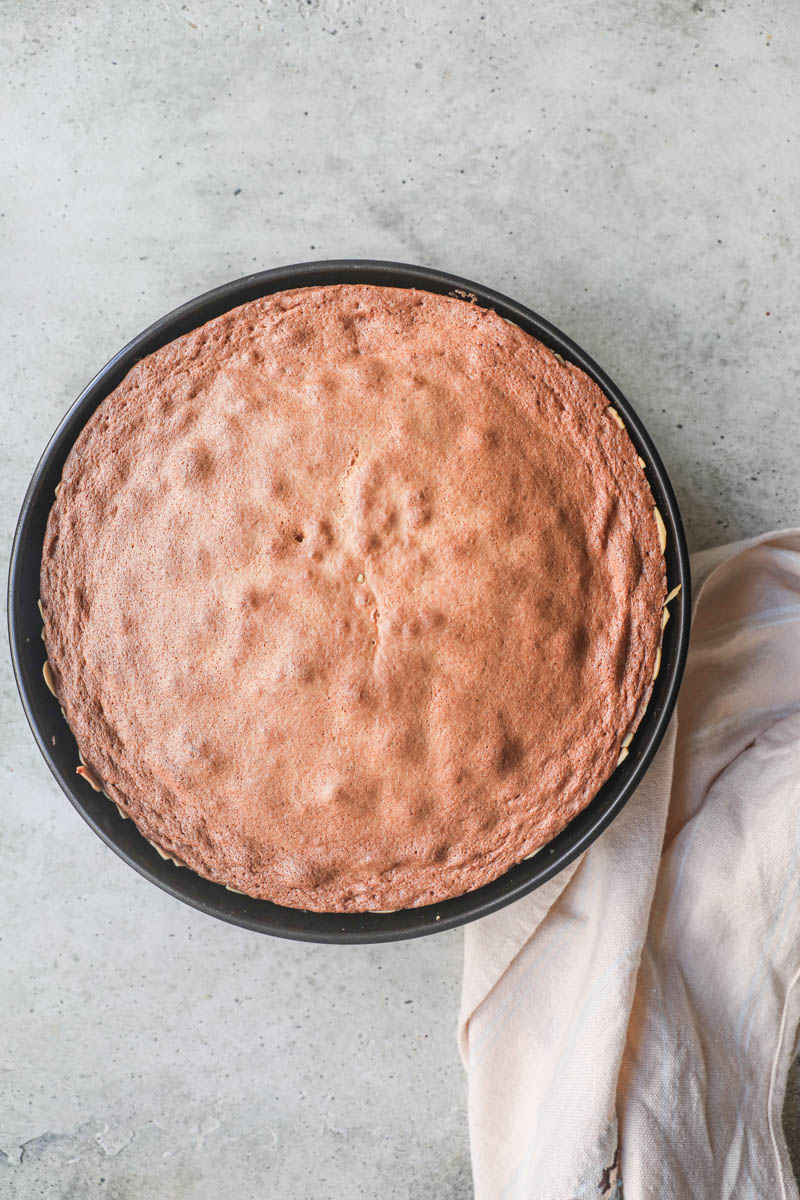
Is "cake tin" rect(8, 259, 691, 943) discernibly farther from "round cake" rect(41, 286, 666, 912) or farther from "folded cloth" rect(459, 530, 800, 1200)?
"folded cloth" rect(459, 530, 800, 1200)

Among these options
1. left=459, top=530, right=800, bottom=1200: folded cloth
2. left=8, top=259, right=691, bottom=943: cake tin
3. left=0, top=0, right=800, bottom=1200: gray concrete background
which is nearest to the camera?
left=8, top=259, right=691, bottom=943: cake tin

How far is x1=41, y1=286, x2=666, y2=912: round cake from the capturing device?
1.39 meters

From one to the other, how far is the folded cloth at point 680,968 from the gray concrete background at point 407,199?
0.13m

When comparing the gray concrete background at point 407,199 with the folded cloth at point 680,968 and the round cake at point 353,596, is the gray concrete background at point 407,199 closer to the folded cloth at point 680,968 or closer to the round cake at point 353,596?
the folded cloth at point 680,968

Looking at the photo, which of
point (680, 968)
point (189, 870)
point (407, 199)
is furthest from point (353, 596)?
point (680, 968)

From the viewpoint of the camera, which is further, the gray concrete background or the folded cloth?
the gray concrete background

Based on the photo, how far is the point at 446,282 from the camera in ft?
5.04

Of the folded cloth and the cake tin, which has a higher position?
the cake tin

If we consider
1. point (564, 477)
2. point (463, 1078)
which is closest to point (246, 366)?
point (564, 477)

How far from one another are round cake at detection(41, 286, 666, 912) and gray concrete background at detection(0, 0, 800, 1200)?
0.45 metres

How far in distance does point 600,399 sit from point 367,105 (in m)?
0.88

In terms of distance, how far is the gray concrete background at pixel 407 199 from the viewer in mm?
1873

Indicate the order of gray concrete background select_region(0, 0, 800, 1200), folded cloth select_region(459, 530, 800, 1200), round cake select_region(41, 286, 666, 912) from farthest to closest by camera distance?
gray concrete background select_region(0, 0, 800, 1200)
folded cloth select_region(459, 530, 800, 1200)
round cake select_region(41, 286, 666, 912)

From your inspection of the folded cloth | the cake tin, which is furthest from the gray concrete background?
the cake tin
